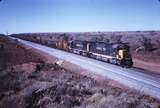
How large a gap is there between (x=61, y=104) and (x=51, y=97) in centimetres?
152

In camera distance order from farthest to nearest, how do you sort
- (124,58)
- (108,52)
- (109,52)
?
1. (108,52)
2. (109,52)
3. (124,58)

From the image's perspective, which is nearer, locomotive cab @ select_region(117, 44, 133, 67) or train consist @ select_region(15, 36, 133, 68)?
locomotive cab @ select_region(117, 44, 133, 67)

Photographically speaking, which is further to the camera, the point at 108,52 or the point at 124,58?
the point at 108,52

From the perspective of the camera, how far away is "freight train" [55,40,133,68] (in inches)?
1451

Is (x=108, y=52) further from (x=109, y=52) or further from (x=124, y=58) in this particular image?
(x=124, y=58)

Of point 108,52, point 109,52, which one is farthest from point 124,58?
point 108,52

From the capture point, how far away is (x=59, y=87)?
16.8m

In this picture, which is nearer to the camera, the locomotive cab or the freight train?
the locomotive cab

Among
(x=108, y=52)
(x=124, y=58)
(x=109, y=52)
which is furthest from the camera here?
(x=108, y=52)

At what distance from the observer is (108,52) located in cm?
4031

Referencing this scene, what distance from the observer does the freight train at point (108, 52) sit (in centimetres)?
3684

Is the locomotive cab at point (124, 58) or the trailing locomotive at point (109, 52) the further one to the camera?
the trailing locomotive at point (109, 52)

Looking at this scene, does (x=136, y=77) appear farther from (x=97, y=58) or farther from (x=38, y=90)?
(x=97, y=58)

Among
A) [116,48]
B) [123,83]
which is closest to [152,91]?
[123,83]
